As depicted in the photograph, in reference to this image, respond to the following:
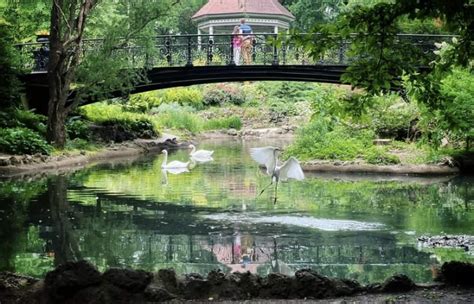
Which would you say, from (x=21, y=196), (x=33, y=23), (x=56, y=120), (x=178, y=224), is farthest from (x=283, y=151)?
(x=33, y=23)

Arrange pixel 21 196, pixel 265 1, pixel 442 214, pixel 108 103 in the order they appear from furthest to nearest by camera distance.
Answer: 1. pixel 265 1
2. pixel 108 103
3. pixel 21 196
4. pixel 442 214

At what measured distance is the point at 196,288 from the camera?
5898mm

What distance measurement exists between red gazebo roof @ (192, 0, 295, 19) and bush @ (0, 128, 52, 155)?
25557 mm

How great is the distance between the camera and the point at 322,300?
226 inches

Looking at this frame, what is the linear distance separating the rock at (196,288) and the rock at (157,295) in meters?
0.14

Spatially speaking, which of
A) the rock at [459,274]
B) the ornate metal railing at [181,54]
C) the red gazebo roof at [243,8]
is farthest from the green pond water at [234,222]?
the red gazebo roof at [243,8]

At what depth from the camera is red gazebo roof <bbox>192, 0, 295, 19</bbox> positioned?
151 feet

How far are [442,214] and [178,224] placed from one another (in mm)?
4814

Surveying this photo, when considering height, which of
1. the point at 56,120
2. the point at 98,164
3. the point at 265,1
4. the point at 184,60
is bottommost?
the point at 98,164

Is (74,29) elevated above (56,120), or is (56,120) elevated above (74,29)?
(74,29)

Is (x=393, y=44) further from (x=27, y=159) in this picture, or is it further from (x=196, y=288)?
(x=27, y=159)

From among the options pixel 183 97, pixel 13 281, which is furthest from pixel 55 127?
pixel 183 97

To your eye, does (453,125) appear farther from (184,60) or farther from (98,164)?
(184,60)

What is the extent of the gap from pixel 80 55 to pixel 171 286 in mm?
19247
